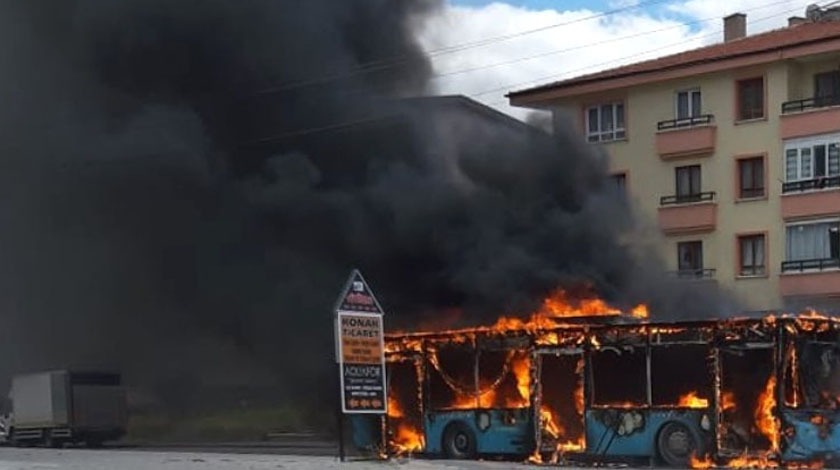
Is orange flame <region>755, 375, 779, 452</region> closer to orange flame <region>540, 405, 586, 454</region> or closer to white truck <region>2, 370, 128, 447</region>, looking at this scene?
orange flame <region>540, 405, 586, 454</region>

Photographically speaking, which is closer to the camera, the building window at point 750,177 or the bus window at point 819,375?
the bus window at point 819,375

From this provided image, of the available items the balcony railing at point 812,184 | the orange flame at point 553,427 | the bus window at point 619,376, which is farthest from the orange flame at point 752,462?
the balcony railing at point 812,184

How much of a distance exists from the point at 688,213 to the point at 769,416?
22713 millimetres

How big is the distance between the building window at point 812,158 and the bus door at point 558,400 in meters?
19.8

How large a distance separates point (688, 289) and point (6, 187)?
63.4 ft

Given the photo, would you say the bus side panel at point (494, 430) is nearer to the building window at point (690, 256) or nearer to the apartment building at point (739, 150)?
the apartment building at point (739, 150)

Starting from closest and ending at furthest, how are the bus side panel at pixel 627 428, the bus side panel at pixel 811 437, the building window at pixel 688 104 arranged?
the bus side panel at pixel 811 437, the bus side panel at pixel 627 428, the building window at pixel 688 104

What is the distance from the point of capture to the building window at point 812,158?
37031 mm

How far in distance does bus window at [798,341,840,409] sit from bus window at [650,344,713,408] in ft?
4.43

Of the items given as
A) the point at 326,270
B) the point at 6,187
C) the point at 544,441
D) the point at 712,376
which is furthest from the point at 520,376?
the point at 6,187

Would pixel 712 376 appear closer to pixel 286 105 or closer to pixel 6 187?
pixel 286 105

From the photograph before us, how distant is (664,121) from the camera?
135ft

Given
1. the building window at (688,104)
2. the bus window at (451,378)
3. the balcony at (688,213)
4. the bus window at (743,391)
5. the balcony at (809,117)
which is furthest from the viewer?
the building window at (688,104)

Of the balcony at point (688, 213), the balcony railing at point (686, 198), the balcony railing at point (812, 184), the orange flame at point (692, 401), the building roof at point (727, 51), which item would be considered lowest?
the orange flame at point (692, 401)
